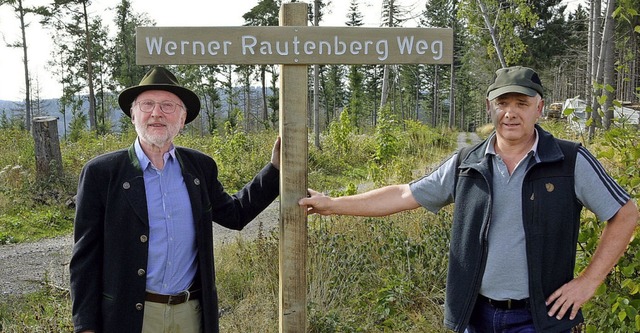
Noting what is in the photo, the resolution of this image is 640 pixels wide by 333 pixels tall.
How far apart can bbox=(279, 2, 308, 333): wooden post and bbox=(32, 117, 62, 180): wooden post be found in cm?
874

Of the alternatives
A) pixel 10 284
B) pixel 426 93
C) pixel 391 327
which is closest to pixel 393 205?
pixel 391 327

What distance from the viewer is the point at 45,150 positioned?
10.2 m

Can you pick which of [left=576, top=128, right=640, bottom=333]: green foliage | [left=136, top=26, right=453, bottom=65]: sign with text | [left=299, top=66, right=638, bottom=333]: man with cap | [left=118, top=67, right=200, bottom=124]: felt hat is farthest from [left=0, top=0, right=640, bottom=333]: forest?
[left=118, top=67, right=200, bottom=124]: felt hat

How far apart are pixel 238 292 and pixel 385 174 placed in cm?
427

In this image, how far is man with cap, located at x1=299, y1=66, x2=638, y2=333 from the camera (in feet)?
7.40

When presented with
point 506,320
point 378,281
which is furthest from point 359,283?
point 506,320

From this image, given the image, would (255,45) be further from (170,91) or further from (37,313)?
(37,313)

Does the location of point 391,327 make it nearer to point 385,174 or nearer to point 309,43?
point 309,43

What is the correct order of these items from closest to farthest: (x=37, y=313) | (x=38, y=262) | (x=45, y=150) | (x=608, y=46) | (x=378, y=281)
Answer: (x=37, y=313)
(x=378, y=281)
(x=38, y=262)
(x=45, y=150)
(x=608, y=46)

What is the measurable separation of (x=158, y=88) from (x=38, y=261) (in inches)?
219

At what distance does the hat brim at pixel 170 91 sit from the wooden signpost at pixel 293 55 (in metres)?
0.14

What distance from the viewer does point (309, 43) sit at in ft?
8.38

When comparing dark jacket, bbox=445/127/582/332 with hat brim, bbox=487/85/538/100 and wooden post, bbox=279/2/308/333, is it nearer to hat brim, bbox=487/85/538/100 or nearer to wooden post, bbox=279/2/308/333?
hat brim, bbox=487/85/538/100

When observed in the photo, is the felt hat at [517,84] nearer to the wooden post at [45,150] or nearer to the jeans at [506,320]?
the jeans at [506,320]
